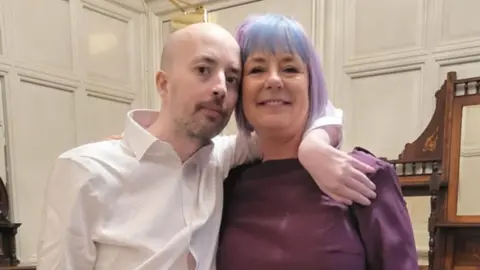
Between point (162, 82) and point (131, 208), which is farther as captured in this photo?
point (162, 82)

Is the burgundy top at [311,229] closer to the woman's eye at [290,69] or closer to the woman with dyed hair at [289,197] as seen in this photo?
the woman with dyed hair at [289,197]

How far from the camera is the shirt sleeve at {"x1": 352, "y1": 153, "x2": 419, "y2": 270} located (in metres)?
1.12

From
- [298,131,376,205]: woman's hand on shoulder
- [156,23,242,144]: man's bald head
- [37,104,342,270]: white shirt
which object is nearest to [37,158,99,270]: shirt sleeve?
[37,104,342,270]: white shirt

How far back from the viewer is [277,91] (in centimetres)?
123

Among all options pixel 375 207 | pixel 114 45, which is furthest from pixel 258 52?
pixel 114 45

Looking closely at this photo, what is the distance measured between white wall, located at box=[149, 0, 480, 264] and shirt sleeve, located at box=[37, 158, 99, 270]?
6.46ft

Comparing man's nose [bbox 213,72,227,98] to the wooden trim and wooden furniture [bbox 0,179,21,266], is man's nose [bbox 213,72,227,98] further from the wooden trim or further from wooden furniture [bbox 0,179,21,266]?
wooden furniture [bbox 0,179,21,266]

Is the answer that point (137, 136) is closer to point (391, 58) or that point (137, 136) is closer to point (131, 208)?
point (131, 208)

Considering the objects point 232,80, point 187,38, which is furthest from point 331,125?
point 187,38

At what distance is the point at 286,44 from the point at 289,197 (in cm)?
33

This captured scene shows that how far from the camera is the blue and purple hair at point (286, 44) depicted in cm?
125

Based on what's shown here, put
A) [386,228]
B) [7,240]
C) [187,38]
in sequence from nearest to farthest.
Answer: [386,228]
[187,38]
[7,240]

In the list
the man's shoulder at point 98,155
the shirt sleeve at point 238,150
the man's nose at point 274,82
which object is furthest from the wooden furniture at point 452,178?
the man's shoulder at point 98,155

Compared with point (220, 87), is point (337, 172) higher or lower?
lower
